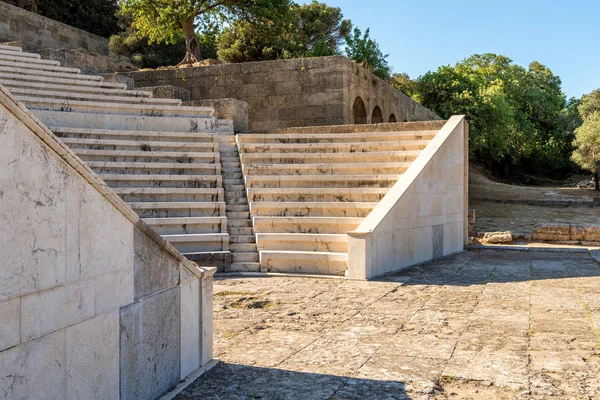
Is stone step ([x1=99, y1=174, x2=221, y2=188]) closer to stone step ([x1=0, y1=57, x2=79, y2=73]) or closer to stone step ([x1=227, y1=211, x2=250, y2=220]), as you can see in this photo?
stone step ([x1=227, y1=211, x2=250, y2=220])

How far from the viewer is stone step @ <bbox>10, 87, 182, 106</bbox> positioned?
36.6 feet

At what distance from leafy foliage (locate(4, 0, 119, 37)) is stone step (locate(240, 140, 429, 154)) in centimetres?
1869

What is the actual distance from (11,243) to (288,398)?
5.69 feet

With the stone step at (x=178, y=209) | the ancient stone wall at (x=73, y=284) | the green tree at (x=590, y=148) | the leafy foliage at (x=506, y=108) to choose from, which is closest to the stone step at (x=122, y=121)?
the stone step at (x=178, y=209)

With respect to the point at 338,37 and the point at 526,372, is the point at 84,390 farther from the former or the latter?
the point at 338,37

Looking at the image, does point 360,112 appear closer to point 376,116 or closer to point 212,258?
point 376,116

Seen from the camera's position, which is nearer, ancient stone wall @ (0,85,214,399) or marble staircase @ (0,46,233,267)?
ancient stone wall @ (0,85,214,399)

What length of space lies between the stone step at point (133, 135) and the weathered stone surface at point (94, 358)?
7552 millimetres

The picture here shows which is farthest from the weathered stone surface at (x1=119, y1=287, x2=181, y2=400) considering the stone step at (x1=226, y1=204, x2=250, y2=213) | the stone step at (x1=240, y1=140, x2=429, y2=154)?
the stone step at (x1=240, y1=140, x2=429, y2=154)

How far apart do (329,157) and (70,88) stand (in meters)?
6.02

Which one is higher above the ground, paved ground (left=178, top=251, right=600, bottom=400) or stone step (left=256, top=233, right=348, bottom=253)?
stone step (left=256, top=233, right=348, bottom=253)

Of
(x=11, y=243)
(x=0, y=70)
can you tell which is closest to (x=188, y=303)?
(x=11, y=243)

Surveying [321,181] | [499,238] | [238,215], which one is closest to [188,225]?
[238,215]

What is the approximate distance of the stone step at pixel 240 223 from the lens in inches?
337
